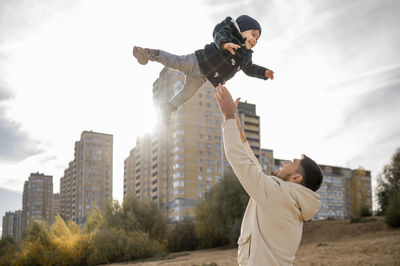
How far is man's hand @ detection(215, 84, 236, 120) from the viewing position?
11.0 feet

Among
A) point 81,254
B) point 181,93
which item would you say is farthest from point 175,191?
point 181,93

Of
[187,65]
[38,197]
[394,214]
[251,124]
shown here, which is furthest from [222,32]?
[38,197]

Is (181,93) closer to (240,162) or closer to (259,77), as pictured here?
(259,77)

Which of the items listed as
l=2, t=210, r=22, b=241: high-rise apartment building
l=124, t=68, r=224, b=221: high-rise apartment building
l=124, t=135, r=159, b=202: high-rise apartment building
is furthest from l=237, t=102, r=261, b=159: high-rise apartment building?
l=2, t=210, r=22, b=241: high-rise apartment building

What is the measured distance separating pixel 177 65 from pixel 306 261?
1307 cm

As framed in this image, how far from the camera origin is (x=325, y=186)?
129000 millimetres

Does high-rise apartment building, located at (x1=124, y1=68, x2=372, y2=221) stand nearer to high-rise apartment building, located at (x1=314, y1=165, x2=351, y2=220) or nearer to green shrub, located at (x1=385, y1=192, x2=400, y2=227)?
high-rise apartment building, located at (x1=314, y1=165, x2=351, y2=220)

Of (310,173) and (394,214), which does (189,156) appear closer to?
(394,214)

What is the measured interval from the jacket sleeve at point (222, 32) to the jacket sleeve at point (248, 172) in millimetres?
1152

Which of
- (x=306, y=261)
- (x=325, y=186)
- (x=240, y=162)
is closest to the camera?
(x=240, y=162)

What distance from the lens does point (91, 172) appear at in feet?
412

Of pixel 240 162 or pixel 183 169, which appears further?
pixel 183 169

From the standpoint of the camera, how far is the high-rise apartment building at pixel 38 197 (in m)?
163

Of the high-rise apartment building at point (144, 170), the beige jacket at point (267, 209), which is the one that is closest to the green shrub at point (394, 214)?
the beige jacket at point (267, 209)
